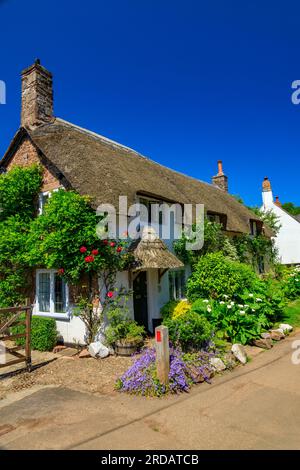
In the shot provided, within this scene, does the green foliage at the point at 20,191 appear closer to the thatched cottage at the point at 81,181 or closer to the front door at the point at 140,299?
the thatched cottage at the point at 81,181

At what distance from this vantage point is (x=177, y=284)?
13.0 m

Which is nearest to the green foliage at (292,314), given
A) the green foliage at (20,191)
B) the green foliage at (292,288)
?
the green foliage at (292,288)

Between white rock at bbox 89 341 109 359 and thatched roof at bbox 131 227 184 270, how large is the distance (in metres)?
2.54

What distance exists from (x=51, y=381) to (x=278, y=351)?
6.03 meters

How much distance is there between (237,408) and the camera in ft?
17.6

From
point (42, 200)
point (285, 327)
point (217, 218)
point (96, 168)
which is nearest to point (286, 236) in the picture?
point (217, 218)

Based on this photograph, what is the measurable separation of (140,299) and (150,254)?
2.03 metres

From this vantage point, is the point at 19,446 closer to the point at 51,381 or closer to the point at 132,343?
the point at 51,381

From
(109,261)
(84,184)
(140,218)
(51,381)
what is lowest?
(51,381)

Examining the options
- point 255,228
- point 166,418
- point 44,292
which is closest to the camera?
point 166,418

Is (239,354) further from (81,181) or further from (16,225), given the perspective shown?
(16,225)

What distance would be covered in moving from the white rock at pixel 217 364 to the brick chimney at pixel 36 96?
35.4 ft

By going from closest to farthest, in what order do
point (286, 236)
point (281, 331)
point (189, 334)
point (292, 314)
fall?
point (189, 334) → point (281, 331) → point (292, 314) → point (286, 236)
